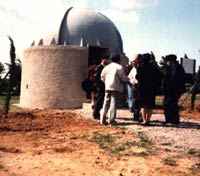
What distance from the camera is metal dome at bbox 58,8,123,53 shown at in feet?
56.4

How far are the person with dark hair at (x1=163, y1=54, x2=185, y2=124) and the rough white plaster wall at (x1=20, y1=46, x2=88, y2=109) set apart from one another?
6.44 metres

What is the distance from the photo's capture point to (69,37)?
1722cm

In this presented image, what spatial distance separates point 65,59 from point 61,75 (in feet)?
2.05

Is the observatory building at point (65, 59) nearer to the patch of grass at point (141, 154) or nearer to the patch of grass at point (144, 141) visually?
the patch of grass at point (144, 141)

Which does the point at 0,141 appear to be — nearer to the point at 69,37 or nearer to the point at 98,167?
the point at 98,167

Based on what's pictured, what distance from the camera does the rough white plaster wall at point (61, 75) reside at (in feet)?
52.7

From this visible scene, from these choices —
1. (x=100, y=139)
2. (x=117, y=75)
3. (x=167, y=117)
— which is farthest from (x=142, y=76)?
(x=100, y=139)

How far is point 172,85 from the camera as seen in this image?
9797 mm

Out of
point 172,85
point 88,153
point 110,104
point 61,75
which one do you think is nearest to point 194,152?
point 88,153

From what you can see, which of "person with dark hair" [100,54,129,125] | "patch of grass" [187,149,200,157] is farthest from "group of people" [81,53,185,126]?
"patch of grass" [187,149,200,157]

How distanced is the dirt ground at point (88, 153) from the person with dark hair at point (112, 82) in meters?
0.45

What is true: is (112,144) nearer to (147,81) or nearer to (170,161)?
(170,161)

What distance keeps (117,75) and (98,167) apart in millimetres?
4161

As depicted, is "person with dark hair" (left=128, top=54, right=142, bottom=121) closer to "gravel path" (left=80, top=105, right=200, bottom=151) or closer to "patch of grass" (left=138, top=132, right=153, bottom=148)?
"gravel path" (left=80, top=105, right=200, bottom=151)
